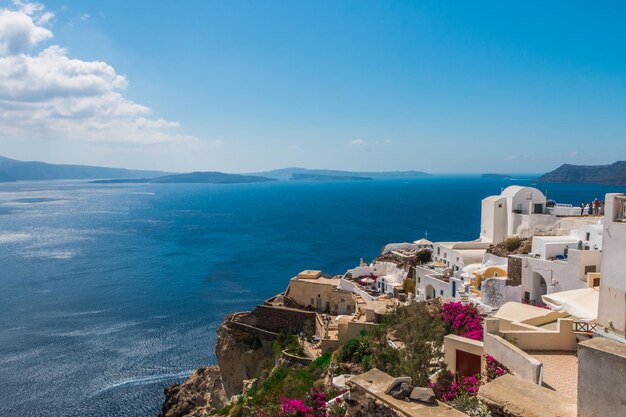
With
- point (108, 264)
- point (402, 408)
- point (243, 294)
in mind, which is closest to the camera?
point (402, 408)

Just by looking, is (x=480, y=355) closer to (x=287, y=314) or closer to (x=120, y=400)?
(x=287, y=314)

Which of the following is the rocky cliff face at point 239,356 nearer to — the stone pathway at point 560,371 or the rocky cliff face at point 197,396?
the rocky cliff face at point 197,396

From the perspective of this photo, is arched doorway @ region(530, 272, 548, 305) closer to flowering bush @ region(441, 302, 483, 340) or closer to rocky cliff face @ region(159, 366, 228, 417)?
flowering bush @ region(441, 302, 483, 340)

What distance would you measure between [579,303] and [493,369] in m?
5.64

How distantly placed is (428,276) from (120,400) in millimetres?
21732

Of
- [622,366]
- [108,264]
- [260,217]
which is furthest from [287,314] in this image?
[260,217]

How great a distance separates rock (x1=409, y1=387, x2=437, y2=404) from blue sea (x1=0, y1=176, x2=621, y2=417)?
28.2 m

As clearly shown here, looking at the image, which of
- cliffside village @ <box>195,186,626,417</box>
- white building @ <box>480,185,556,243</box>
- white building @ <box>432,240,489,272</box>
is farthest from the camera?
white building @ <box>432,240,489,272</box>

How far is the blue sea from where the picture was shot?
3372 centimetres


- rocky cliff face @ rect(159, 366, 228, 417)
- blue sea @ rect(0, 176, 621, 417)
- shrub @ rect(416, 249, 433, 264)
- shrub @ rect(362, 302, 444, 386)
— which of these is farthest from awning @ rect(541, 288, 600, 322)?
blue sea @ rect(0, 176, 621, 417)

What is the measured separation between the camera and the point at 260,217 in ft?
412

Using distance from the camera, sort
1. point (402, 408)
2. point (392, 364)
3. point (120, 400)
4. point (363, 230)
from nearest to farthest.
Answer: point (402, 408)
point (392, 364)
point (120, 400)
point (363, 230)

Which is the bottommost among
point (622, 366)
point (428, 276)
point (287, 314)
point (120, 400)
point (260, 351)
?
point (120, 400)

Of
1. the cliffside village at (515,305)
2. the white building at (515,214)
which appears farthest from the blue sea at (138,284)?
the white building at (515,214)
